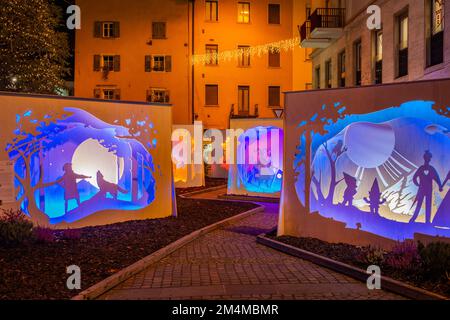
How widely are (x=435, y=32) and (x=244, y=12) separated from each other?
27.0 metres

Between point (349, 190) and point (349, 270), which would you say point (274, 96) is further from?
point (349, 270)

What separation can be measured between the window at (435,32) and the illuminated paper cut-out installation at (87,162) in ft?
30.3

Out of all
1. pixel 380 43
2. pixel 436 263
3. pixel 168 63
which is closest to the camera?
pixel 436 263

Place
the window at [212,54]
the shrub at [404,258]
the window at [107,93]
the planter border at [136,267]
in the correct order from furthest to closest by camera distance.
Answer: the window at [212,54], the window at [107,93], the shrub at [404,258], the planter border at [136,267]

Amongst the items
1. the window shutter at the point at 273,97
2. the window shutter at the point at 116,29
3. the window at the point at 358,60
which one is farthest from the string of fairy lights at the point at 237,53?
the window at the point at 358,60

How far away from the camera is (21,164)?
10062 mm

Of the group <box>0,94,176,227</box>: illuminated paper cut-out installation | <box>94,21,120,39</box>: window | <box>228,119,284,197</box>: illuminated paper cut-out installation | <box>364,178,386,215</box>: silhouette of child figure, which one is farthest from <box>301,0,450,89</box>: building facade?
<box>94,21,120,39</box>: window

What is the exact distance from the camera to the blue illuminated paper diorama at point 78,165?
1019 centimetres

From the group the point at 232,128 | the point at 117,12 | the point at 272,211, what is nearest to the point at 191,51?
the point at 117,12

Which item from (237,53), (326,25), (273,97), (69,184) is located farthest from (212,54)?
(69,184)

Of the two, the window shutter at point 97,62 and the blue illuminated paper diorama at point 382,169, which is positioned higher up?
the window shutter at point 97,62

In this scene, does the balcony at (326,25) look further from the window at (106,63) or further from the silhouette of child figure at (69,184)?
the window at (106,63)

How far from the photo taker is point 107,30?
1606 inches

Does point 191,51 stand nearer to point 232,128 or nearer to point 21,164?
point 232,128
